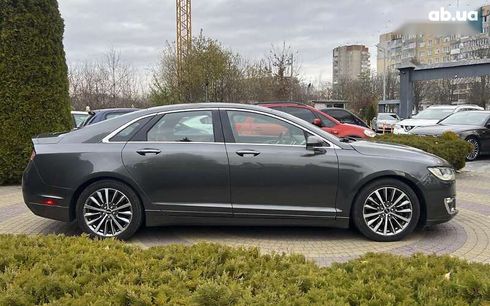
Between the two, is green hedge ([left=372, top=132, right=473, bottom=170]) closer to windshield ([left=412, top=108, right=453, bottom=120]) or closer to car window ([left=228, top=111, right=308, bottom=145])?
car window ([left=228, top=111, right=308, bottom=145])

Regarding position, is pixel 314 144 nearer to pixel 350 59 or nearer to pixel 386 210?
pixel 386 210

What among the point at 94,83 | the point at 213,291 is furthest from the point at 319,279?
the point at 94,83

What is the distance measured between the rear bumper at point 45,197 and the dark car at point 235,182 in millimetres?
12

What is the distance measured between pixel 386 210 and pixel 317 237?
2.87 feet

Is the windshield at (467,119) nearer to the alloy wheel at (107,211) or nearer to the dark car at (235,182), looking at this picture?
the dark car at (235,182)

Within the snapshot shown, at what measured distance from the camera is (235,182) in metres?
4.87

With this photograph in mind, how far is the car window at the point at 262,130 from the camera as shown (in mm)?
4996

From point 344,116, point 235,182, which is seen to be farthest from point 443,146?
point 235,182

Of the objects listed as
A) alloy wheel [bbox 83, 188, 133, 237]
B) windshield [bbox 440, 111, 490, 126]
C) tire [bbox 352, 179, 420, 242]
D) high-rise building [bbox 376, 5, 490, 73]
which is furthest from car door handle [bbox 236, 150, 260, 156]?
high-rise building [bbox 376, 5, 490, 73]

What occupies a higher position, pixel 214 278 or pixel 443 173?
pixel 443 173

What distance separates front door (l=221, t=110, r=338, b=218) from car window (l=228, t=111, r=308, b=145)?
0.10 meters

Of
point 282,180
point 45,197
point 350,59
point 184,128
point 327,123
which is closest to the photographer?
point 282,180

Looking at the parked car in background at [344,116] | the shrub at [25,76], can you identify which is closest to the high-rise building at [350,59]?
the parked car in background at [344,116]

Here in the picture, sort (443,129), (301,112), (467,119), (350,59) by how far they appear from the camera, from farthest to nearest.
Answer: (350,59) < (467,119) < (443,129) < (301,112)
